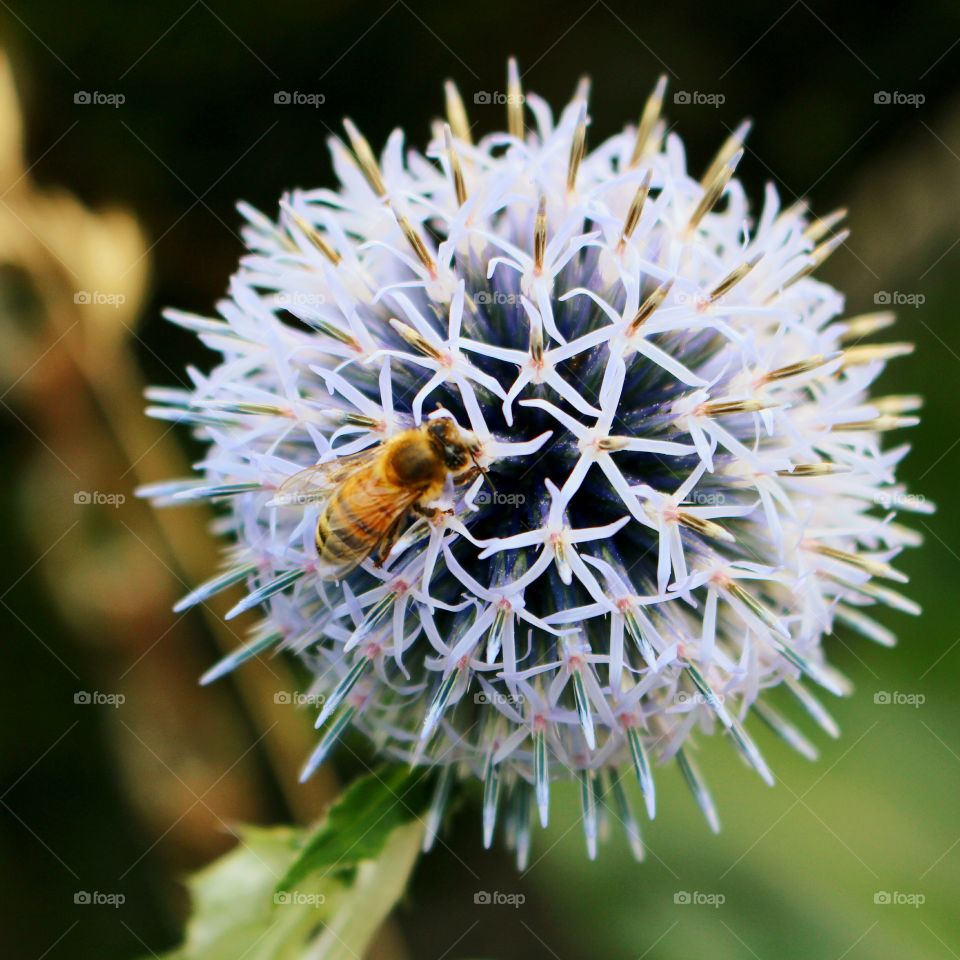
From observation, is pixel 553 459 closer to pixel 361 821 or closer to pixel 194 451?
pixel 361 821

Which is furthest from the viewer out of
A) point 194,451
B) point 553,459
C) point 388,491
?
point 194,451

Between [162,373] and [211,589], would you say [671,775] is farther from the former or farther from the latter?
[162,373]

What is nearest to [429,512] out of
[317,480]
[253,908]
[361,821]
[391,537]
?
[391,537]

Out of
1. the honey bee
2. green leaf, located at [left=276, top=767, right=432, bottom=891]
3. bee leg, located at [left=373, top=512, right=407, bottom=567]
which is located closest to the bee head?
the honey bee

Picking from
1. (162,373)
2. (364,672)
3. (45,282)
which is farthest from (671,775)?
(45,282)

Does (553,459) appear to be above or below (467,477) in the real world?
above

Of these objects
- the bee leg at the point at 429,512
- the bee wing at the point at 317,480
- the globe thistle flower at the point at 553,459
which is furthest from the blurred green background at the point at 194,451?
the bee leg at the point at 429,512

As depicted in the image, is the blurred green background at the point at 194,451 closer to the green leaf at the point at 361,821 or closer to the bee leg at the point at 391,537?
the green leaf at the point at 361,821
